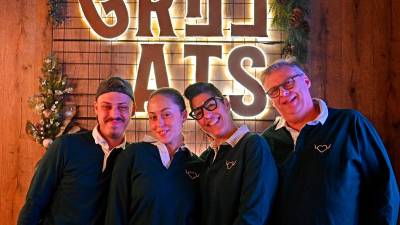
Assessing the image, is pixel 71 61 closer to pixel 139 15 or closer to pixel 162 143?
pixel 139 15

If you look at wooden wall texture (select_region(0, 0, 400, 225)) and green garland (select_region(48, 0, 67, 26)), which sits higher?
green garland (select_region(48, 0, 67, 26))

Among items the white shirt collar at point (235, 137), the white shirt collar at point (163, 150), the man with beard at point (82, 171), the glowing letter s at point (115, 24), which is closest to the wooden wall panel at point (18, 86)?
the glowing letter s at point (115, 24)

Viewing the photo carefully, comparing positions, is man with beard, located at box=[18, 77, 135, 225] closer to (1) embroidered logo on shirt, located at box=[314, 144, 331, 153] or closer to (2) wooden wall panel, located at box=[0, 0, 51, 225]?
(1) embroidered logo on shirt, located at box=[314, 144, 331, 153]

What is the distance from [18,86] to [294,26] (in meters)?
2.50

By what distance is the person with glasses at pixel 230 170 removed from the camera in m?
1.82

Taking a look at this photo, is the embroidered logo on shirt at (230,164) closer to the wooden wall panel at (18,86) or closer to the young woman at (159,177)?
the young woman at (159,177)

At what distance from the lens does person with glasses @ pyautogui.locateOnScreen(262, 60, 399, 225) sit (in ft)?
6.14

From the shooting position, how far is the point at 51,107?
351cm

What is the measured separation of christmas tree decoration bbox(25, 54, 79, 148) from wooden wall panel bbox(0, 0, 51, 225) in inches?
7.2

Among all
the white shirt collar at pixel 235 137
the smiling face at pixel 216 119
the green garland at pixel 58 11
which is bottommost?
the white shirt collar at pixel 235 137

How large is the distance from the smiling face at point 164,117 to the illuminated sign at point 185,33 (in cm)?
152

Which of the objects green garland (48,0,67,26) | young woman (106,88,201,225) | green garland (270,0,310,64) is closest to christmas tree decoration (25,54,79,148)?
green garland (48,0,67,26)

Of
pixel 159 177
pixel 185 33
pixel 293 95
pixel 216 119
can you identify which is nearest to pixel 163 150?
pixel 159 177

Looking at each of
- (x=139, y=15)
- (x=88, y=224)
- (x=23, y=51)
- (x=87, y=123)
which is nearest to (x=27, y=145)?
(x=87, y=123)
